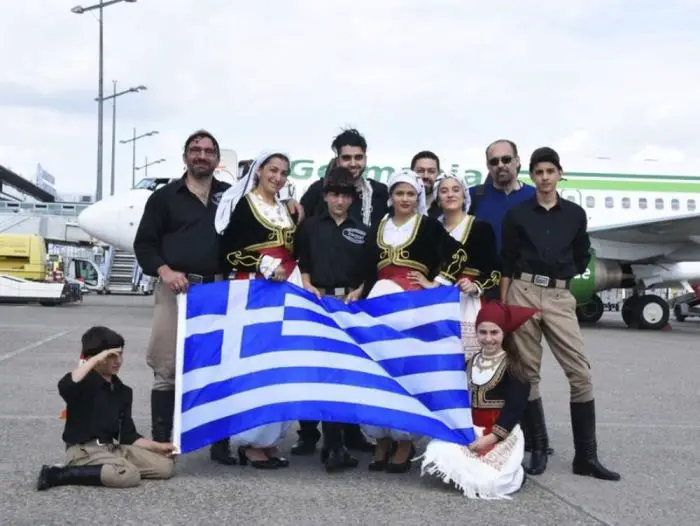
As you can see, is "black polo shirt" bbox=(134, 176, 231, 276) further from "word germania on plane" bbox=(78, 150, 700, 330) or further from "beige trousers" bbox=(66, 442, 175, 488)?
"word germania on plane" bbox=(78, 150, 700, 330)

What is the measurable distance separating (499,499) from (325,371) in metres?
1.13

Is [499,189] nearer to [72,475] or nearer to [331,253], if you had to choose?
[331,253]

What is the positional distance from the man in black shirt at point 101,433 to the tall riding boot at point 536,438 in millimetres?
1994

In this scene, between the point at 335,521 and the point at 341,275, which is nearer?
the point at 335,521

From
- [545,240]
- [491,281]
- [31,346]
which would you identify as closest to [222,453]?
[491,281]

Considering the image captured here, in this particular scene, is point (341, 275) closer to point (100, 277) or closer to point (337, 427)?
point (337, 427)

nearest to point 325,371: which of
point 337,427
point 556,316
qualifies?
point 337,427

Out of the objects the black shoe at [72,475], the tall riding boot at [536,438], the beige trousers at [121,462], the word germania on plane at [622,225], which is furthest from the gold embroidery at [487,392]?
the word germania on plane at [622,225]

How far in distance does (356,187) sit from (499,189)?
935mm

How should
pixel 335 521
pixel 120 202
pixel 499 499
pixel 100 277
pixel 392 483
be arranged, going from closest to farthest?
pixel 335 521 < pixel 499 499 < pixel 392 483 < pixel 120 202 < pixel 100 277

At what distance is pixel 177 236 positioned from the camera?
200 inches

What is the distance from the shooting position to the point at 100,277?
39719mm

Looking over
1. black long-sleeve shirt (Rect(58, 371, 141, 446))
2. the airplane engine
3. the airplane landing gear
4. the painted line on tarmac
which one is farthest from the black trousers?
the airplane landing gear

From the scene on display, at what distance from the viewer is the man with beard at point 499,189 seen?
5.61m
